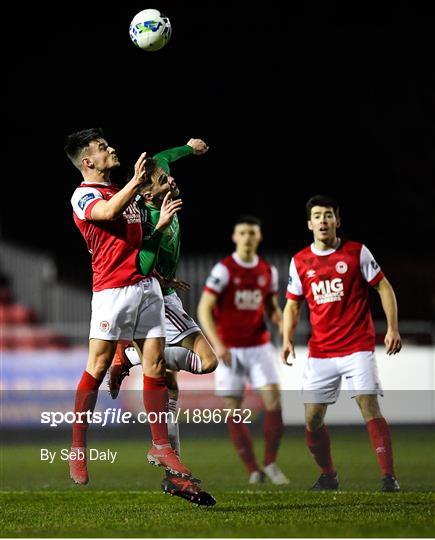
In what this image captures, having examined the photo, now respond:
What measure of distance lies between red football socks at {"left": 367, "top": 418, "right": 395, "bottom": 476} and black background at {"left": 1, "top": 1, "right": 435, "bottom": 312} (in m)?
13.5

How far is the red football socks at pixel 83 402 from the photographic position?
276 inches

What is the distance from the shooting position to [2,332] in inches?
698

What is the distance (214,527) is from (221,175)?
1637 cm

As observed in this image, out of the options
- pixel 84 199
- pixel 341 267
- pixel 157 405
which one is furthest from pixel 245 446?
pixel 84 199

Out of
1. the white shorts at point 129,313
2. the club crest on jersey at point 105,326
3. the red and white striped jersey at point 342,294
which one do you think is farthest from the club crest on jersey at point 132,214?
the red and white striped jersey at point 342,294

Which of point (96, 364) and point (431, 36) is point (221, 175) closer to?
point (431, 36)

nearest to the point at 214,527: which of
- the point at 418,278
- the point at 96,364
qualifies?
the point at 96,364

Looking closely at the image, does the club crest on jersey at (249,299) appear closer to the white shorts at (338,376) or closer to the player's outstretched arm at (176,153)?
the white shorts at (338,376)

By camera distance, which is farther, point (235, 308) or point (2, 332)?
point (2, 332)

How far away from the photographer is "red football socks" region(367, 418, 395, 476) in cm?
819

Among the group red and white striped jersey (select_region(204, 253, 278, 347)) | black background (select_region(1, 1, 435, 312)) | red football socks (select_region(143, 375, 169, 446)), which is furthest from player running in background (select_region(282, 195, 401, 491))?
black background (select_region(1, 1, 435, 312))

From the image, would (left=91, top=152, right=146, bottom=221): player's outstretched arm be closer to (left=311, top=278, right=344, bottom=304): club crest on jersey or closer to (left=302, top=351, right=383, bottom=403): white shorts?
(left=311, top=278, right=344, bottom=304): club crest on jersey

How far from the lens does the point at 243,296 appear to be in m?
10.5

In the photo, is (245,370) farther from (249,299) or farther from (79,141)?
(79,141)
